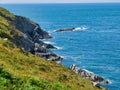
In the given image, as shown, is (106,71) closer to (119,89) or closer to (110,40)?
(119,89)

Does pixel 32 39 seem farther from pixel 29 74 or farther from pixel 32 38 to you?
pixel 29 74

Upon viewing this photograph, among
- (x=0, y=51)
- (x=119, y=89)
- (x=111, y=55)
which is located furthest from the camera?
(x=111, y=55)

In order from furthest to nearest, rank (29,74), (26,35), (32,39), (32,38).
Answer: (32,38)
(32,39)
(26,35)
(29,74)

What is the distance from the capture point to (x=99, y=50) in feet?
406

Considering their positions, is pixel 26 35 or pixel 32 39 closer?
pixel 26 35

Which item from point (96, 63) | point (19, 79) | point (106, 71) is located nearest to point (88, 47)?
point (96, 63)

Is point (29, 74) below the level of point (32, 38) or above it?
above

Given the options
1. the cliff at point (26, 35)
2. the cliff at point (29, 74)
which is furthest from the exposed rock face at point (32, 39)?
the cliff at point (29, 74)

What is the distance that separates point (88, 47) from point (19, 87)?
101m

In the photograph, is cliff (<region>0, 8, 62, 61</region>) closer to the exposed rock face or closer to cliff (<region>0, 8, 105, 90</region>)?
the exposed rock face

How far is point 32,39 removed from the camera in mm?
127812

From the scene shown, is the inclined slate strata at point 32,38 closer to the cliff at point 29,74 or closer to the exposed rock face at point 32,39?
the exposed rock face at point 32,39

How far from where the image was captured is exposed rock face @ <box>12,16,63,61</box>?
93375 millimetres

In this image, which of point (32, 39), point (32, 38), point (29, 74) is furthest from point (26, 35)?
point (29, 74)
